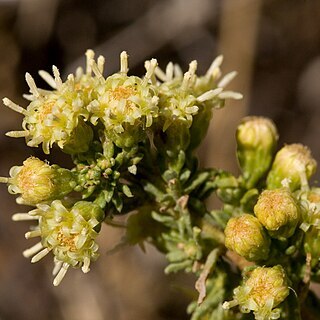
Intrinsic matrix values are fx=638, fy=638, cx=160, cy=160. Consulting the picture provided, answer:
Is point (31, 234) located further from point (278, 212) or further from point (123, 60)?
point (278, 212)

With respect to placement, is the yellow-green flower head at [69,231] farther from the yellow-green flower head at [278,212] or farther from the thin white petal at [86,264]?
the yellow-green flower head at [278,212]

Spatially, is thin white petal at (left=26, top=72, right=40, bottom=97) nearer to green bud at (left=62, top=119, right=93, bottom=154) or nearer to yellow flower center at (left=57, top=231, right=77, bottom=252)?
green bud at (left=62, top=119, right=93, bottom=154)

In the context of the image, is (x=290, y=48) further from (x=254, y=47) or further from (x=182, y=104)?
(x=182, y=104)

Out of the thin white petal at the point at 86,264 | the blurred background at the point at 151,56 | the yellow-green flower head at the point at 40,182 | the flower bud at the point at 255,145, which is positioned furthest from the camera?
the blurred background at the point at 151,56

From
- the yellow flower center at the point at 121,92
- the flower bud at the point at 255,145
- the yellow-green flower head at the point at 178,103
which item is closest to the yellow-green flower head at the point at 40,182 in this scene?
the yellow flower center at the point at 121,92

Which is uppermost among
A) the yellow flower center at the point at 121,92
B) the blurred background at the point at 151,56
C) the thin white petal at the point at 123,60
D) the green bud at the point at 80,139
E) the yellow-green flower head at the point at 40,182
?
the thin white petal at the point at 123,60

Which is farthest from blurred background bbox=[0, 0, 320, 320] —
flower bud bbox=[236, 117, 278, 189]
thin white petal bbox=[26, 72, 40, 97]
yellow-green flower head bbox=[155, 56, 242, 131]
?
thin white petal bbox=[26, 72, 40, 97]

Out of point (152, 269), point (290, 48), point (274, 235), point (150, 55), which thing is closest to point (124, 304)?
point (152, 269)
